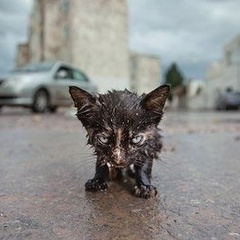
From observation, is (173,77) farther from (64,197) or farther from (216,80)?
(64,197)

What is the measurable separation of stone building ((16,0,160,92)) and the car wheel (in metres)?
13.1

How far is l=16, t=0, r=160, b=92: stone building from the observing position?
27.5m

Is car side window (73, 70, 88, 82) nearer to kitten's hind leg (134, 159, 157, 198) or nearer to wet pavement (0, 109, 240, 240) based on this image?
wet pavement (0, 109, 240, 240)

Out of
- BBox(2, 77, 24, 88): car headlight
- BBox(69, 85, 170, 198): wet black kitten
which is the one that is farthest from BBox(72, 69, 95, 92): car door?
BBox(69, 85, 170, 198): wet black kitten

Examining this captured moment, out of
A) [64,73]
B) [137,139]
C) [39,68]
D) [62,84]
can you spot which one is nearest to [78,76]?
[64,73]

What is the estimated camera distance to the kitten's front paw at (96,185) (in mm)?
2457

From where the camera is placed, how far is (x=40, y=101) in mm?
13617

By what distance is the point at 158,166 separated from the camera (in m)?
3.46

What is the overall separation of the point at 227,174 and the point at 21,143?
121 inches

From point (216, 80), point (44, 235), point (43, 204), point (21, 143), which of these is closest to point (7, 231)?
point (44, 235)

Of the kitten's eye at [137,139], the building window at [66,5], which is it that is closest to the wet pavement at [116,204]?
the kitten's eye at [137,139]

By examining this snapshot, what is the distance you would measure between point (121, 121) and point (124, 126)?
32 mm

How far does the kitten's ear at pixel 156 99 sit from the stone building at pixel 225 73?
3641 cm

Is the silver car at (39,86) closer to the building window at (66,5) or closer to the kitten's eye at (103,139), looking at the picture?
the kitten's eye at (103,139)
